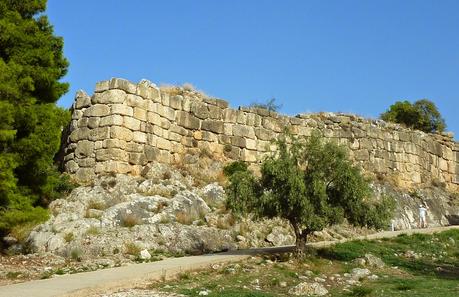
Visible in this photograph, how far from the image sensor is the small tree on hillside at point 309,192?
1452cm

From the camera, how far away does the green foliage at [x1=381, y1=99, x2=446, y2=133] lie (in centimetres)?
4159

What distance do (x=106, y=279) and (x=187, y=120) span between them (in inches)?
487

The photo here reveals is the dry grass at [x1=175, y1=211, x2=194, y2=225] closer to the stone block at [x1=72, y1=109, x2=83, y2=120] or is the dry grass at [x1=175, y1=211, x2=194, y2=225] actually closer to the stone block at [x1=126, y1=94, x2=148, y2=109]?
the stone block at [x1=126, y1=94, x2=148, y2=109]

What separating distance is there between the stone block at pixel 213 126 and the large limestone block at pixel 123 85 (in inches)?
152

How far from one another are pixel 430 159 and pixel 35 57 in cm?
2226

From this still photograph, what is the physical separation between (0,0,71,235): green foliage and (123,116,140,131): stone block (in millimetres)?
3050

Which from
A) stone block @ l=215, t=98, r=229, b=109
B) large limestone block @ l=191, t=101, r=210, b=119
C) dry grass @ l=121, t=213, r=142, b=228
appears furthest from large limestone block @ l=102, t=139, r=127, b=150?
stone block @ l=215, t=98, r=229, b=109

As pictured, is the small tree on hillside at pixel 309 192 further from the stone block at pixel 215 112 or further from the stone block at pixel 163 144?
the stone block at pixel 215 112

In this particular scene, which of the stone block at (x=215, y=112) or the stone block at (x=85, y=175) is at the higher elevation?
the stone block at (x=215, y=112)

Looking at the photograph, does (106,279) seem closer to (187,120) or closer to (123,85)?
(123,85)

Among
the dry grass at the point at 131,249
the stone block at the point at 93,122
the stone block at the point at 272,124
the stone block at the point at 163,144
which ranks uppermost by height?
the stone block at the point at 272,124

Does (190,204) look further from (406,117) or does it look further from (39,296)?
(406,117)

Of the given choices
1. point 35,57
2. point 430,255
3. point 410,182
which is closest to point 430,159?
point 410,182

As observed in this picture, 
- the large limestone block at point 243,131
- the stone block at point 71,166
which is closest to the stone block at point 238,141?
the large limestone block at point 243,131
